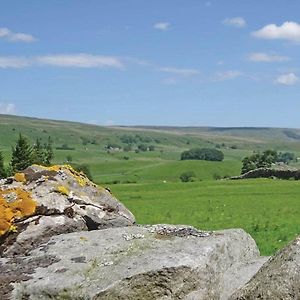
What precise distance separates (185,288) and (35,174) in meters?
7.56

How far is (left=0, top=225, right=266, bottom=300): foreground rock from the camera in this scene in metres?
10.6

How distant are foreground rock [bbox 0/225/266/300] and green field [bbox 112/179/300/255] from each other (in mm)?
9973

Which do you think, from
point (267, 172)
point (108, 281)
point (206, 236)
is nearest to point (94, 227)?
point (206, 236)

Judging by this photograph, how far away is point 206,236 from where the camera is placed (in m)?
12.7

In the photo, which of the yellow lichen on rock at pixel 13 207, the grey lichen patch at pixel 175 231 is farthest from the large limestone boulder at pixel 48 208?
the grey lichen patch at pixel 175 231

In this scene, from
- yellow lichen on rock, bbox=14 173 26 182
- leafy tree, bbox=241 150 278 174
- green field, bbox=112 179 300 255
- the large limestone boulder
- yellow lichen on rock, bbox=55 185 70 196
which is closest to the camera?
the large limestone boulder

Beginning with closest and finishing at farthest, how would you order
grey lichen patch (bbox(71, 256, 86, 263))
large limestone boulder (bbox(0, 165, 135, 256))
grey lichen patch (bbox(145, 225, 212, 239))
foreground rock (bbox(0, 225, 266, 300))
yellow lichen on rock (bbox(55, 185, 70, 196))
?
foreground rock (bbox(0, 225, 266, 300)), grey lichen patch (bbox(71, 256, 86, 263)), grey lichen patch (bbox(145, 225, 212, 239)), large limestone boulder (bbox(0, 165, 135, 256)), yellow lichen on rock (bbox(55, 185, 70, 196))

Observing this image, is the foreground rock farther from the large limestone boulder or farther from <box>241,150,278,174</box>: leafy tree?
<box>241,150,278,174</box>: leafy tree

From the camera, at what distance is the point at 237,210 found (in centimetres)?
4203

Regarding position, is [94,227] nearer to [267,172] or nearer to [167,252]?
[167,252]

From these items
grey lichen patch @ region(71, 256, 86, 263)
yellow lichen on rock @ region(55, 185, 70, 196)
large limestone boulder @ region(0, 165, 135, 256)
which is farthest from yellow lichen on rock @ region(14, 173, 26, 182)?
grey lichen patch @ region(71, 256, 86, 263)

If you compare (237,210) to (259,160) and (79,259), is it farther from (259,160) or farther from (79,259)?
(259,160)

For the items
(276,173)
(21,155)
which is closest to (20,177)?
(276,173)

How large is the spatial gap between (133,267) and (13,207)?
16.4ft
